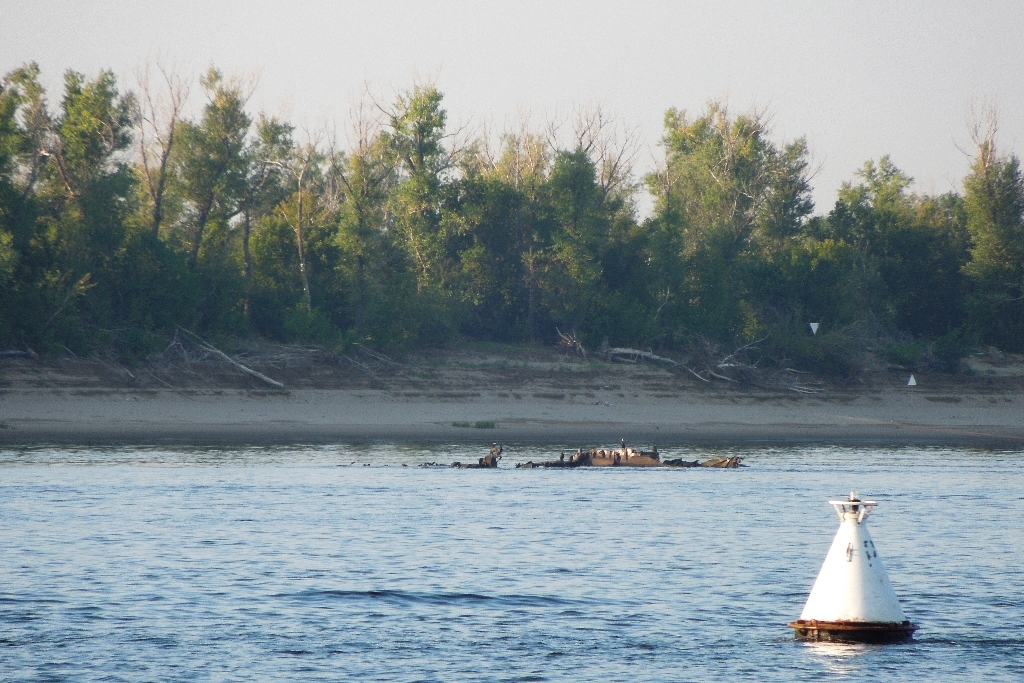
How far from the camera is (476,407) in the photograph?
55312mm

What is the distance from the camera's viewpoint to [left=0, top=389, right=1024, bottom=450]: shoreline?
157 ft

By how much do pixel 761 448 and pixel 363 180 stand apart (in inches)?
1031

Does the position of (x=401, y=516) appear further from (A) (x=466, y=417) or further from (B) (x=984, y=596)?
(A) (x=466, y=417)

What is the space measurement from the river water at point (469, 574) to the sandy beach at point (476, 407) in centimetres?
1101

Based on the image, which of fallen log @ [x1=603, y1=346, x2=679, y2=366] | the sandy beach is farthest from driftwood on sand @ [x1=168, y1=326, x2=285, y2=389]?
fallen log @ [x1=603, y1=346, x2=679, y2=366]

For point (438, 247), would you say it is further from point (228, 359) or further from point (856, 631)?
point (856, 631)

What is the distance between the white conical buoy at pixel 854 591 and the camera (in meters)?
13.5

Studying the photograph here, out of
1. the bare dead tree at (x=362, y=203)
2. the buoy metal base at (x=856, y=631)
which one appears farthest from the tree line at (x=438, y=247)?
the buoy metal base at (x=856, y=631)

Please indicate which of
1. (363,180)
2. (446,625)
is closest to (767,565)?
(446,625)

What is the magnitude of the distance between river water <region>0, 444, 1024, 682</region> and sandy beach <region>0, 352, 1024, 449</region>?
11008mm

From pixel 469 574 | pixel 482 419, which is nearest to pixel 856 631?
pixel 469 574

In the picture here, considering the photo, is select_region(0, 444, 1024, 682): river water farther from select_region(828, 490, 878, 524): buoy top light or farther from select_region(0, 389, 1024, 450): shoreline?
select_region(0, 389, 1024, 450): shoreline

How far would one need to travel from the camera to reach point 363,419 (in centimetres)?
5291

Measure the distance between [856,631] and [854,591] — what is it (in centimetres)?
58
